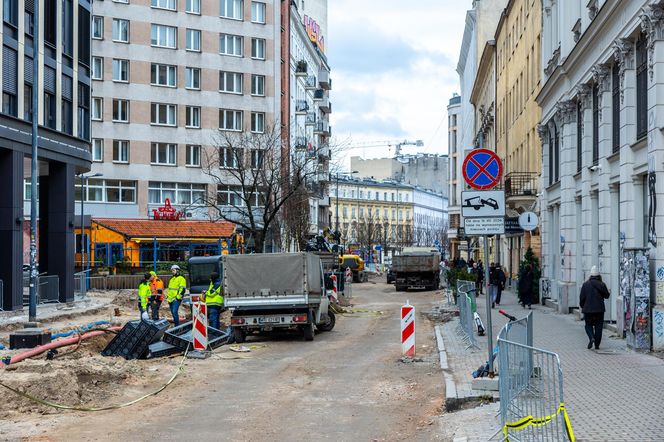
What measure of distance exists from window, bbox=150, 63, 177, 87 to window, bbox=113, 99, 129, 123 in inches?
94.2

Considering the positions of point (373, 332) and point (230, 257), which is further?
point (373, 332)

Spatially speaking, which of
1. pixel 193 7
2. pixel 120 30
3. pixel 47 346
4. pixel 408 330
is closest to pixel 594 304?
pixel 408 330

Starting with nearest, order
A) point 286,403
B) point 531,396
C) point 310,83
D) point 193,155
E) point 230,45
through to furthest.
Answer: point 531,396, point 286,403, point 193,155, point 230,45, point 310,83

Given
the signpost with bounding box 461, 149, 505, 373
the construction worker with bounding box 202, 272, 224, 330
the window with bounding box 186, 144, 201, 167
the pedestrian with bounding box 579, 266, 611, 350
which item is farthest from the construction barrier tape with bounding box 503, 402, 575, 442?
the window with bounding box 186, 144, 201, 167

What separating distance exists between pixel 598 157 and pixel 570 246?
4.89 meters

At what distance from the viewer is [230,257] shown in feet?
74.5

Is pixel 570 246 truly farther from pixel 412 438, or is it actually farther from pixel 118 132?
pixel 118 132

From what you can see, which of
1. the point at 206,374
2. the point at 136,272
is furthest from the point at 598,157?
the point at 136,272

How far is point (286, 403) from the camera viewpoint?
1268 cm

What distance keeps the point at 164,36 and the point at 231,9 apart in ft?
17.6

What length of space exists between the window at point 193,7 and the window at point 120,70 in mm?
5753

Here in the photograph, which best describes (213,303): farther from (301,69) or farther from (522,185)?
(301,69)

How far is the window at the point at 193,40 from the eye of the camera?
6291 cm

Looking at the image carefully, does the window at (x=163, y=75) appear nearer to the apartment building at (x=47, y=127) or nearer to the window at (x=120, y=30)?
the window at (x=120, y=30)
